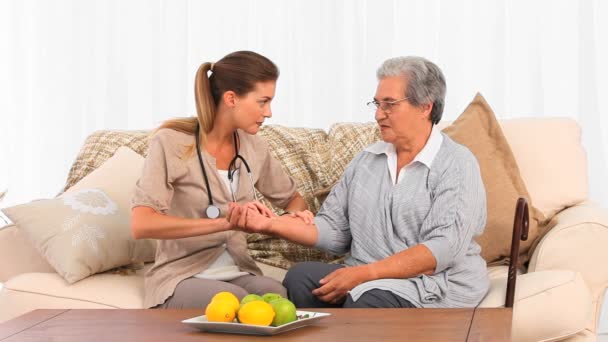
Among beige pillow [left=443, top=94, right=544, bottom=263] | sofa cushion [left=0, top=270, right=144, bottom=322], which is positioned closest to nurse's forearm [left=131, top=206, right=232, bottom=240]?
sofa cushion [left=0, top=270, right=144, bottom=322]

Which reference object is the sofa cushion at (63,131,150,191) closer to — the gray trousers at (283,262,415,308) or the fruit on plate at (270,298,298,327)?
the gray trousers at (283,262,415,308)

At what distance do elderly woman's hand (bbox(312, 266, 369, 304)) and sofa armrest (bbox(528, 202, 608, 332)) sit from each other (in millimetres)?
628

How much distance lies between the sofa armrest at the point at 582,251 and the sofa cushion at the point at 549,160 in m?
0.28

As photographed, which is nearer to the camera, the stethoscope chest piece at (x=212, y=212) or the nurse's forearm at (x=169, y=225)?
the nurse's forearm at (x=169, y=225)

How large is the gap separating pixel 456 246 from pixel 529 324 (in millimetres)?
302

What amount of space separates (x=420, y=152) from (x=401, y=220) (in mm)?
228

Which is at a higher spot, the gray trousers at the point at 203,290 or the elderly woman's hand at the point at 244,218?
the elderly woman's hand at the point at 244,218

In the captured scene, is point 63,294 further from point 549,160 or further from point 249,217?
point 549,160

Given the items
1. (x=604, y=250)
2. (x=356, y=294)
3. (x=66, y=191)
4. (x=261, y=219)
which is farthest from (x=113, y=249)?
(x=604, y=250)

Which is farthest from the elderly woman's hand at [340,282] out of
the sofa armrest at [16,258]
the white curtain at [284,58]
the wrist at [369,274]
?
the white curtain at [284,58]

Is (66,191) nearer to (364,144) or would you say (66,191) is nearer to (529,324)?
Answer: (364,144)

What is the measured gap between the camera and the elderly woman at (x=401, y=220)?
8.98ft

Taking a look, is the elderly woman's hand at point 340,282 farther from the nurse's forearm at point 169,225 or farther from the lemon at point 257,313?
the lemon at point 257,313

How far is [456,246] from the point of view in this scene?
109 inches
